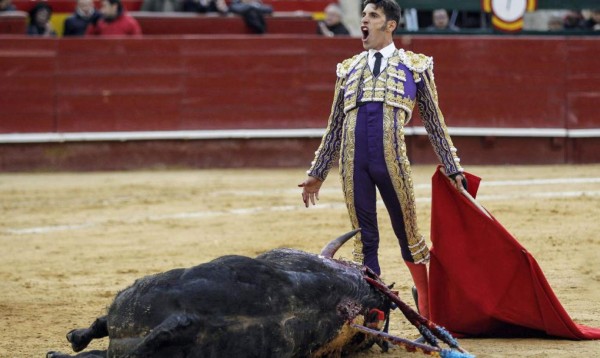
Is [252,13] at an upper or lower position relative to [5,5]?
lower

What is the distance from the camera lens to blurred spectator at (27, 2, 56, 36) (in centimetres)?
1032

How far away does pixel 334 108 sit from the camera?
4.47 meters

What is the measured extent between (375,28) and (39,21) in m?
6.57

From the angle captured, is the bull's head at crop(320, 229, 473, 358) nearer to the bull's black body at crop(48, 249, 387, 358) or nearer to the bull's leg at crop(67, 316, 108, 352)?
the bull's black body at crop(48, 249, 387, 358)

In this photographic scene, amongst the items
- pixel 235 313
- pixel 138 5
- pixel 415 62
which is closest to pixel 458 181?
pixel 415 62

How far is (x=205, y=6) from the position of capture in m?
11.2

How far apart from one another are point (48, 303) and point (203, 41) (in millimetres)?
5383

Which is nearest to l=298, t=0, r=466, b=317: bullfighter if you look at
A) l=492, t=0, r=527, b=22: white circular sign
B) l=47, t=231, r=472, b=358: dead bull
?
l=47, t=231, r=472, b=358: dead bull

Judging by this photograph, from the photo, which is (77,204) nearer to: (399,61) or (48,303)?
(48,303)

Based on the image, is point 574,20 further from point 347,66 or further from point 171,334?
point 171,334

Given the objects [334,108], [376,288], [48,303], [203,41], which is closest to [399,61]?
[334,108]

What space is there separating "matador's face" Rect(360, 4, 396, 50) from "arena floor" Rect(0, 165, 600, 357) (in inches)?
41.6

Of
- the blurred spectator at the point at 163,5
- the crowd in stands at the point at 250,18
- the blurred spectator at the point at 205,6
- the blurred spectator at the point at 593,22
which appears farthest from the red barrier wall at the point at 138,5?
the blurred spectator at the point at 593,22

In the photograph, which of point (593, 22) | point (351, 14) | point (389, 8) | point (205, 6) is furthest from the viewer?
point (351, 14)
